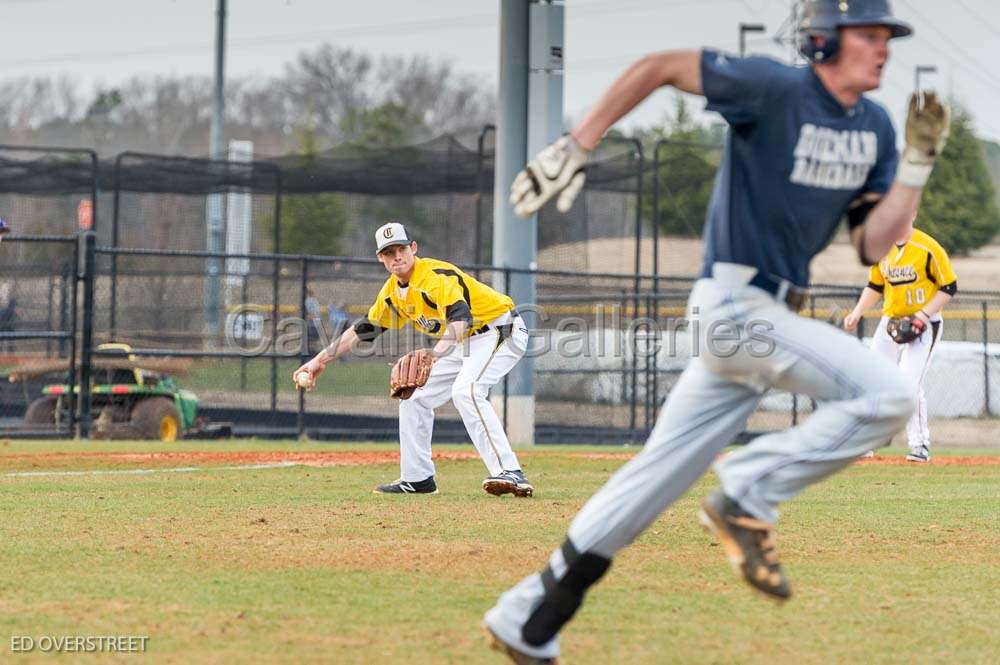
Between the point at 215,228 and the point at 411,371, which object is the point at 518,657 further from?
the point at 215,228

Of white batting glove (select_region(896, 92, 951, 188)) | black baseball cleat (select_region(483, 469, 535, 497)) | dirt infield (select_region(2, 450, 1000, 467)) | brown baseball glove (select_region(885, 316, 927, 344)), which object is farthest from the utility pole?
white batting glove (select_region(896, 92, 951, 188))

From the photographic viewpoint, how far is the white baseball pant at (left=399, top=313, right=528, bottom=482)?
9.72m

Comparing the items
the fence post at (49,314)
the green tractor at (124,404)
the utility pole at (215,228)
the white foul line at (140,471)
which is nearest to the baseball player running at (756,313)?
the white foul line at (140,471)

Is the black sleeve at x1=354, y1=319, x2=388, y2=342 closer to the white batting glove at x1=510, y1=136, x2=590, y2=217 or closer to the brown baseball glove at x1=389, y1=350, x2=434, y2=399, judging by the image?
the brown baseball glove at x1=389, y1=350, x2=434, y2=399

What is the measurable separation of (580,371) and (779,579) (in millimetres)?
15848

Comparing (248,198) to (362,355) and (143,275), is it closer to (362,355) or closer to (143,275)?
(143,275)

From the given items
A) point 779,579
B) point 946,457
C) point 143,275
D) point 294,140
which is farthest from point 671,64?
point 294,140

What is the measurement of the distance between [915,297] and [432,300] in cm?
598

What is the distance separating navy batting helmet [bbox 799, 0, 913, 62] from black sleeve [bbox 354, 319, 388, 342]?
216 inches

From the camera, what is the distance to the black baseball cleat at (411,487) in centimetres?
984

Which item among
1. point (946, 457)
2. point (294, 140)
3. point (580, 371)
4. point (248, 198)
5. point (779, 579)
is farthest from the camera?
point (294, 140)

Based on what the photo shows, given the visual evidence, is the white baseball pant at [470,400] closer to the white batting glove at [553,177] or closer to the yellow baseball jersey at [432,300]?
the yellow baseball jersey at [432,300]

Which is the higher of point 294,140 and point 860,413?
point 294,140

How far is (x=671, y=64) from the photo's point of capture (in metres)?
4.34
